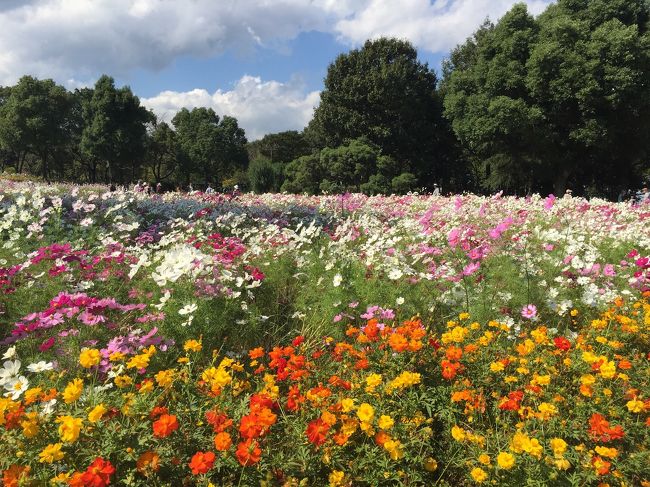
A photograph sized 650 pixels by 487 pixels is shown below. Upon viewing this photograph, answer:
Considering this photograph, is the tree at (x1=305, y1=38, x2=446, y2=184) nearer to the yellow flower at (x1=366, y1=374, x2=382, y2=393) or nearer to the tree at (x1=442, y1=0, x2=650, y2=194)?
the tree at (x1=442, y1=0, x2=650, y2=194)

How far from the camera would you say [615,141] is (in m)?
20.0

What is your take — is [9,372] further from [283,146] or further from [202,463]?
[283,146]

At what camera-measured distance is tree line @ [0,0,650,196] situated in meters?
18.7

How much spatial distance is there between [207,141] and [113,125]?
→ 9856 mm

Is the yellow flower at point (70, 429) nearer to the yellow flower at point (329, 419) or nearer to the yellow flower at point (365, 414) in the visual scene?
the yellow flower at point (329, 419)

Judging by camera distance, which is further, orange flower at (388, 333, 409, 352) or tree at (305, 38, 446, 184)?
tree at (305, 38, 446, 184)

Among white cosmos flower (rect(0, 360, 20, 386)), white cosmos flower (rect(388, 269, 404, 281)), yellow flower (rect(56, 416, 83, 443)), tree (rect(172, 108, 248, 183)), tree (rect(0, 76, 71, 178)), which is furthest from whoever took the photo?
tree (rect(172, 108, 248, 183))

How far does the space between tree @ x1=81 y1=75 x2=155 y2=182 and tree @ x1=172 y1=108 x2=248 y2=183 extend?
7.56m

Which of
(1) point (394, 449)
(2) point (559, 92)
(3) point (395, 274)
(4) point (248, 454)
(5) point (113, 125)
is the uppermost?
(5) point (113, 125)

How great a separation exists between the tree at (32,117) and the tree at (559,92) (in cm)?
2735

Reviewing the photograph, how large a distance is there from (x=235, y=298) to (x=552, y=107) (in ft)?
66.7

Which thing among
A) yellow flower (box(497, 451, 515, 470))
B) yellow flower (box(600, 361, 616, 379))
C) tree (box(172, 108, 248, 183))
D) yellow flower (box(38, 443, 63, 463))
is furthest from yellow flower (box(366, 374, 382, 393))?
tree (box(172, 108, 248, 183))

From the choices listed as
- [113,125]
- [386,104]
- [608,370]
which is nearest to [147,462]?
[608,370]

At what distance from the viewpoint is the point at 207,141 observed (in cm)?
4056
